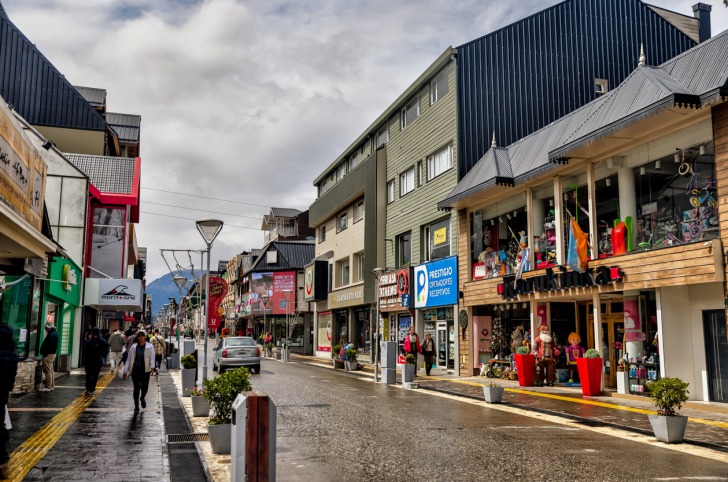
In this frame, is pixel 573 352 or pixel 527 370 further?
pixel 573 352

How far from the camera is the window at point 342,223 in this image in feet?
142

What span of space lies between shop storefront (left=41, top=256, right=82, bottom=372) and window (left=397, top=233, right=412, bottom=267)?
1501 cm

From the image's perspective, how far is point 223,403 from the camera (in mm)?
9836

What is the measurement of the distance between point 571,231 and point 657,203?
281 cm

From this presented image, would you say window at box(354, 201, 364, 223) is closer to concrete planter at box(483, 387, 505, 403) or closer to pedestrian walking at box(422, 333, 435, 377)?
pedestrian walking at box(422, 333, 435, 377)

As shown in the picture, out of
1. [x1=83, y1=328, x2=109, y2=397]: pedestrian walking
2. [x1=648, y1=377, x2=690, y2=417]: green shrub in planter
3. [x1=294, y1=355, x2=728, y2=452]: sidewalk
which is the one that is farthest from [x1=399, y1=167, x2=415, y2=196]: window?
[x1=648, y1=377, x2=690, y2=417]: green shrub in planter

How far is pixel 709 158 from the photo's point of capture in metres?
15.7

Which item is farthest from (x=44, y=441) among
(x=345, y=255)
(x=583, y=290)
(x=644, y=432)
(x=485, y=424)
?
(x=345, y=255)

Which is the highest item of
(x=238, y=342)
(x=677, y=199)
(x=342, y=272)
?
→ (x=342, y=272)

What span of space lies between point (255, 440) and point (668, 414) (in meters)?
7.76

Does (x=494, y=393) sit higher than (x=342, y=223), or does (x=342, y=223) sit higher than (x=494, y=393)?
(x=342, y=223)

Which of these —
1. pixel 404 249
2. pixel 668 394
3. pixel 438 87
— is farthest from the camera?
pixel 404 249

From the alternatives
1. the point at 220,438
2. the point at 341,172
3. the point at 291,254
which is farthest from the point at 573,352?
the point at 291,254

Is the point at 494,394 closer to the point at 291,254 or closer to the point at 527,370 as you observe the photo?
the point at 527,370
